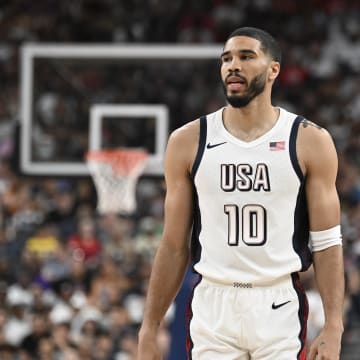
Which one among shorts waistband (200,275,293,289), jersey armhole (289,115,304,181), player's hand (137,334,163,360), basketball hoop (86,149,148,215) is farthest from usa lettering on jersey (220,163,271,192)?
basketball hoop (86,149,148,215)

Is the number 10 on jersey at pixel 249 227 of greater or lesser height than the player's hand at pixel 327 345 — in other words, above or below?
above

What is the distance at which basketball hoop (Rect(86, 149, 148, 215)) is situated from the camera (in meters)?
11.4

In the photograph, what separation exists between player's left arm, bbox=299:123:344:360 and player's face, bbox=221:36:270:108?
1.02ft

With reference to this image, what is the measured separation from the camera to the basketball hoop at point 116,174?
37.3 ft

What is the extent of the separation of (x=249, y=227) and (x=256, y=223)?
1.4 inches

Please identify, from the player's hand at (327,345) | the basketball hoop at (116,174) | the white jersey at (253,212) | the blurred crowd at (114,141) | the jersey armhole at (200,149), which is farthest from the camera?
the blurred crowd at (114,141)

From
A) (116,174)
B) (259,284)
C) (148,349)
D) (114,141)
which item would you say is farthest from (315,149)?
(114,141)

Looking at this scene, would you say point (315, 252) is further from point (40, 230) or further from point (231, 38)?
point (40, 230)

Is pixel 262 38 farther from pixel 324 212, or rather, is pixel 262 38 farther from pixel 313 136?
pixel 324 212

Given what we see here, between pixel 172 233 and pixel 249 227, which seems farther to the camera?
pixel 172 233

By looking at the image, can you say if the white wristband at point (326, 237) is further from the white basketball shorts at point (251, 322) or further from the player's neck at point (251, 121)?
the player's neck at point (251, 121)

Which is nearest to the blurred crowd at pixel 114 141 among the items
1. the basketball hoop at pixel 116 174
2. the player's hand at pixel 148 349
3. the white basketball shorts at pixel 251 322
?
the basketball hoop at pixel 116 174

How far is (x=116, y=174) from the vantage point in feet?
37.8

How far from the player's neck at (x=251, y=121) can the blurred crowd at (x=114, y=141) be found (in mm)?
5705
